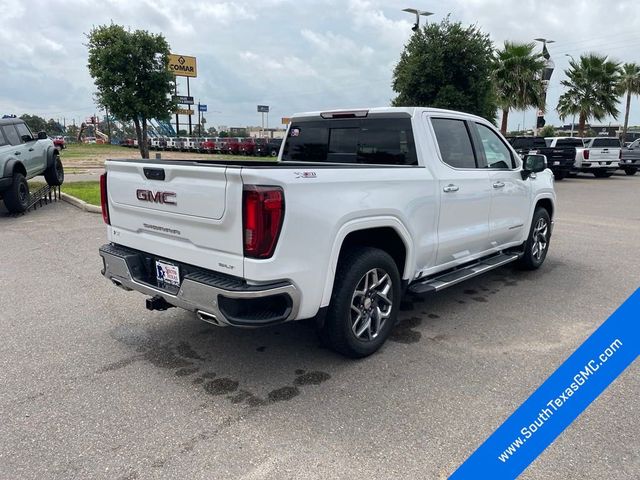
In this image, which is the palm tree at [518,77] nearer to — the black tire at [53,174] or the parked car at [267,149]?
the parked car at [267,149]

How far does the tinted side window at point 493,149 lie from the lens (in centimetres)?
530

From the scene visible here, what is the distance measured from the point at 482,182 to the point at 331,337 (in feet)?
7.77

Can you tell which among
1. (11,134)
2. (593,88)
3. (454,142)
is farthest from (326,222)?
(593,88)

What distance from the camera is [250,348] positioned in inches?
162

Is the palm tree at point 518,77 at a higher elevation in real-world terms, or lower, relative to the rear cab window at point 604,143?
higher

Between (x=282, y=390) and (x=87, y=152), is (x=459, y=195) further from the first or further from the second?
(x=87, y=152)

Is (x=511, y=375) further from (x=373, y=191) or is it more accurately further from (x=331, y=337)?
(x=373, y=191)

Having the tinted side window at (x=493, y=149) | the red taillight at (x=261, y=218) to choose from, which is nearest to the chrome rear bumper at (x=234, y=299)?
the red taillight at (x=261, y=218)

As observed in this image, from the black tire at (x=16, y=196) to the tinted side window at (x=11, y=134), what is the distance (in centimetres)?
100

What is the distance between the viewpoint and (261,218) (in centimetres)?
300

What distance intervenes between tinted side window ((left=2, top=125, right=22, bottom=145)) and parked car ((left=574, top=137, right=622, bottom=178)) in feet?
65.5

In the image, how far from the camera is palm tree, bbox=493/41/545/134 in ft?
79.1

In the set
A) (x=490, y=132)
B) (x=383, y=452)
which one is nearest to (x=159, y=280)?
(x=383, y=452)

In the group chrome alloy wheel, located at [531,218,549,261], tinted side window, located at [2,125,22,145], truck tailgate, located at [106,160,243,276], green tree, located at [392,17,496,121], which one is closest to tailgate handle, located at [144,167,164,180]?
truck tailgate, located at [106,160,243,276]
